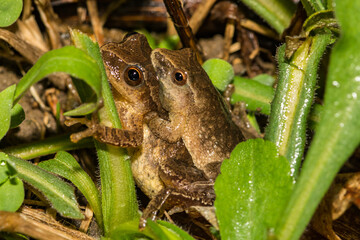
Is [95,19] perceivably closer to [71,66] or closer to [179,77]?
[179,77]

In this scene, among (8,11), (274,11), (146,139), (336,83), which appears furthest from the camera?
(274,11)

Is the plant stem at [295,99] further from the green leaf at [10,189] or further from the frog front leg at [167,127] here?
the green leaf at [10,189]

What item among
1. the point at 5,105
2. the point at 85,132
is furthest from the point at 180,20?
the point at 5,105

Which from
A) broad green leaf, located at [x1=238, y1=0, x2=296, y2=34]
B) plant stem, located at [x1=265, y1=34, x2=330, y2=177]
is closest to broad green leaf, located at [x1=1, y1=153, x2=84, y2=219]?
plant stem, located at [x1=265, y1=34, x2=330, y2=177]

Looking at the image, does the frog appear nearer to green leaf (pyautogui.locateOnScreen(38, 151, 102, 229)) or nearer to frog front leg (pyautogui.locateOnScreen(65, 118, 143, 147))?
frog front leg (pyautogui.locateOnScreen(65, 118, 143, 147))

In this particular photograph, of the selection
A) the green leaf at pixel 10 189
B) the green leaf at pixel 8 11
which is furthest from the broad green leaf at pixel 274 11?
the green leaf at pixel 10 189
